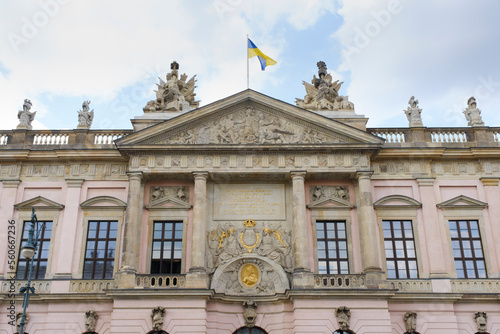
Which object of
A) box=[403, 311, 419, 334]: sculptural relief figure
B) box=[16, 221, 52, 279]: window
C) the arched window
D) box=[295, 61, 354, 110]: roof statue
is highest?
box=[295, 61, 354, 110]: roof statue

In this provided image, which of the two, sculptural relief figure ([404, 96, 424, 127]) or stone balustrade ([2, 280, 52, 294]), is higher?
sculptural relief figure ([404, 96, 424, 127])

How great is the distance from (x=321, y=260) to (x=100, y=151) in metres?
11.5

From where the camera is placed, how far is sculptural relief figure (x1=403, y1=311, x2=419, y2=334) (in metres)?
22.0

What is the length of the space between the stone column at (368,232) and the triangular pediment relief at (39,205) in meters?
13.7

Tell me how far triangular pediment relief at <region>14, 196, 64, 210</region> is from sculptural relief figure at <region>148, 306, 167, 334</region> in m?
7.00

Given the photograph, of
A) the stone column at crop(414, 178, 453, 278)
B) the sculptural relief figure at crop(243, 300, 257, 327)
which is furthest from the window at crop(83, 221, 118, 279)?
the stone column at crop(414, 178, 453, 278)

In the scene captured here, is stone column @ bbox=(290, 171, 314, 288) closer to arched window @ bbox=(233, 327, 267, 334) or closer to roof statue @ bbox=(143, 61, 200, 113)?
arched window @ bbox=(233, 327, 267, 334)

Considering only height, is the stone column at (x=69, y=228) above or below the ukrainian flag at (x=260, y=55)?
below

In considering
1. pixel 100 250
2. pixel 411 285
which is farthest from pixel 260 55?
pixel 411 285

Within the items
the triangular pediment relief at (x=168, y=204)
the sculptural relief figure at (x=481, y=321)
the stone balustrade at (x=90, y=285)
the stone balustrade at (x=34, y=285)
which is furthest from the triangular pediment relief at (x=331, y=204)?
the stone balustrade at (x=34, y=285)

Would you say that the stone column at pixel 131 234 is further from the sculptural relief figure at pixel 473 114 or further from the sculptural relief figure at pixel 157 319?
the sculptural relief figure at pixel 473 114

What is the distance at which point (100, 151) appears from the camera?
25.1m

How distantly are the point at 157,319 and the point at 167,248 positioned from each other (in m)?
3.51

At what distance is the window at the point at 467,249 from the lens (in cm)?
2355
